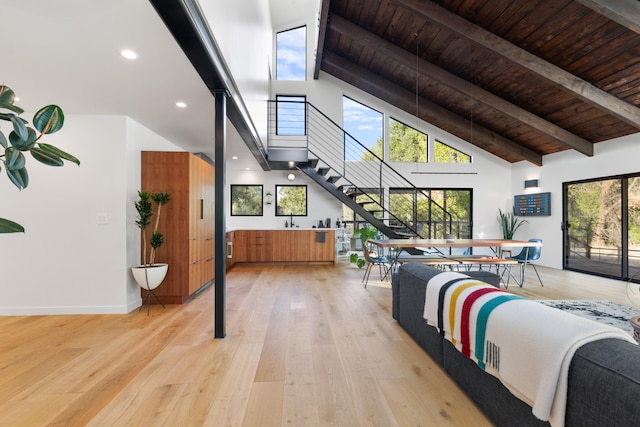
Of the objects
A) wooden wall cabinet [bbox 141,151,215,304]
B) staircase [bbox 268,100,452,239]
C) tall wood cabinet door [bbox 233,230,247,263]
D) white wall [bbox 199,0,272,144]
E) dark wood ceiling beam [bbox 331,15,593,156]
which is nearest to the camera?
white wall [bbox 199,0,272,144]

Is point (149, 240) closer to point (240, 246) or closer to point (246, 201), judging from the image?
point (240, 246)

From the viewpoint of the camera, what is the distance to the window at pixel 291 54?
7719 millimetres

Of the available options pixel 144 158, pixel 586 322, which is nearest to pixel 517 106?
pixel 586 322

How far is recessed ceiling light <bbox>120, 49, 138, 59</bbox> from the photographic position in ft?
7.48

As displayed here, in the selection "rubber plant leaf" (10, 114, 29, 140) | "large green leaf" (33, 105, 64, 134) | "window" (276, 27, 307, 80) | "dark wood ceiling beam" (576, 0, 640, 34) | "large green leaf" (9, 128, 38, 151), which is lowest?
"large green leaf" (9, 128, 38, 151)

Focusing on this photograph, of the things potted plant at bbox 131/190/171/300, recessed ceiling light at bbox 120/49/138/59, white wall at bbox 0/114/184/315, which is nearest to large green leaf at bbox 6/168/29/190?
recessed ceiling light at bbox 120/49/138/59

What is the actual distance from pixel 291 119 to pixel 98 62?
5.37 m

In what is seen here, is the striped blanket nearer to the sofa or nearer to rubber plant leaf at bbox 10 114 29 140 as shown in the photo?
the sofa

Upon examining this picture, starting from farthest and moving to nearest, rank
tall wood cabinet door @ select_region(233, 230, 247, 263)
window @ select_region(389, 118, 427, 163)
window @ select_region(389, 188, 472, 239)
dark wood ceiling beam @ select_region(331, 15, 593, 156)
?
window @ select_region(389, 118, 427, 163)
window @ select_region(389, 188, 472, 239)
tall wood cabinet door @ select_region(233, 230, 247, 263)
dark wood ceiling beam @ select_region(331, 15, 593, 156)

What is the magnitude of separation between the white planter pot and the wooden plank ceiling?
5.05 metres

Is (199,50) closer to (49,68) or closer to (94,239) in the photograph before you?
(49,68)

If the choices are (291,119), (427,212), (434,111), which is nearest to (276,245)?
(291,119)

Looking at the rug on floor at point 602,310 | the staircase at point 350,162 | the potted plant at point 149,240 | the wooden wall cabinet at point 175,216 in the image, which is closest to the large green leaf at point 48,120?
the potted plant at point 149,240

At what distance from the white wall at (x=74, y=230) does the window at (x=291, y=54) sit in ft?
16.6
